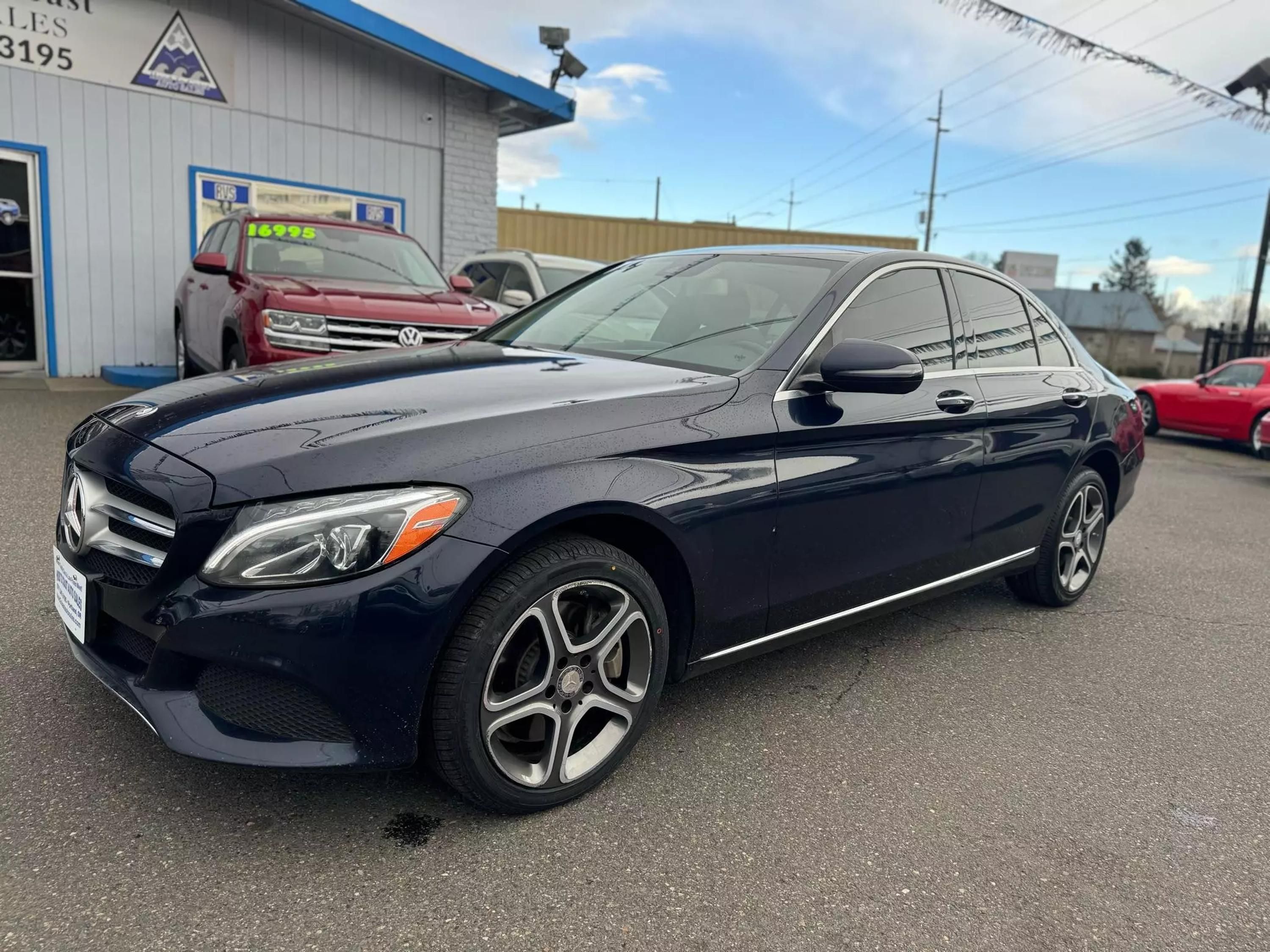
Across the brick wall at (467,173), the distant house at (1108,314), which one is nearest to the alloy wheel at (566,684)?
the brick wall at (467,173)

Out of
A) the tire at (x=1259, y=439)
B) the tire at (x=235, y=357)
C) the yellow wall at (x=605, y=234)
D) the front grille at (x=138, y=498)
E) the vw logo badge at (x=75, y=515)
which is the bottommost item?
the tire at (x=1259, y=439)

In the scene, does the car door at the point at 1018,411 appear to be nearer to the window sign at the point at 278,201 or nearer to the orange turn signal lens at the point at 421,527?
the orange turn signal lens at the point at 421,527

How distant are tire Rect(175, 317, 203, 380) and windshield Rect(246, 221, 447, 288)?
1435 mm

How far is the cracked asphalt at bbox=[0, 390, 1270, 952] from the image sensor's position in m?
2.02

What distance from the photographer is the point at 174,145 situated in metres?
10.2

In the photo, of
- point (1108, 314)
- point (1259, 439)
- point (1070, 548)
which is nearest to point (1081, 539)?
point (1070, 548)

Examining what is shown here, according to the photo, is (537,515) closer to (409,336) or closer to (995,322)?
(995,322)

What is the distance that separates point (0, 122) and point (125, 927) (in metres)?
9.96

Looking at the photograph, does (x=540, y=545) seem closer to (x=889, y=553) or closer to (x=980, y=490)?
(x=889, y=553)

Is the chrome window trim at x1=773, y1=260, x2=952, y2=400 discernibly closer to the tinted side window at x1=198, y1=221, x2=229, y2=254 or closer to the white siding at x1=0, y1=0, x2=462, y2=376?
the tinted side window at x1=198, y1=221, x2=229, y2=254

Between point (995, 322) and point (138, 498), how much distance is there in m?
3.33

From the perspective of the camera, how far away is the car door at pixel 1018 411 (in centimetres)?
373

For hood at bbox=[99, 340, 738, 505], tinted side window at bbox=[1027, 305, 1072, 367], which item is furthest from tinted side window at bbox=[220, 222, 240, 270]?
tinted side window at bbox=[1027, 305, 1072, 367]

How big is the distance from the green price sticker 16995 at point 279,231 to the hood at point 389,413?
4872mm
